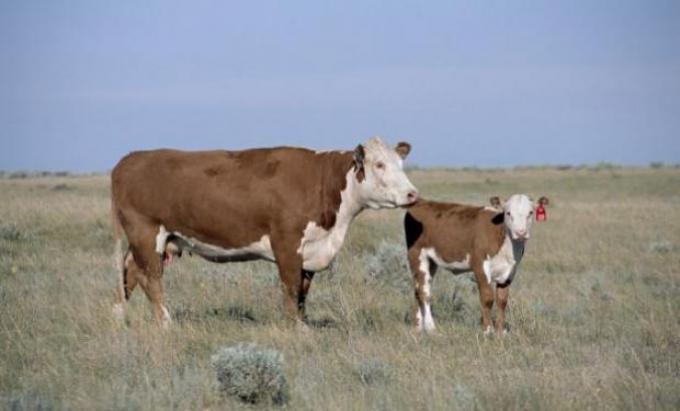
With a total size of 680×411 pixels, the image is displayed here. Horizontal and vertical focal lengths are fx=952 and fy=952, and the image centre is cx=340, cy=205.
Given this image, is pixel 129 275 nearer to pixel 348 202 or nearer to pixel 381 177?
pixel 348 202

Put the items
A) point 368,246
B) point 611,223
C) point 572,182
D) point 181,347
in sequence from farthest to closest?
point 572,182, point 611,223, point 368,246, point 181,347

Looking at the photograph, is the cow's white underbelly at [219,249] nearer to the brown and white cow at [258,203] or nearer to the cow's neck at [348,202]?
the brown and white cow at [258,203]

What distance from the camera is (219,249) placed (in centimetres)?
991

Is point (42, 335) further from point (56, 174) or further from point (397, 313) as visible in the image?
point (56, 174)

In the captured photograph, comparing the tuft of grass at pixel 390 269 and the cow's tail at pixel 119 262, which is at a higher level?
the cow's tail at pixel 119 262

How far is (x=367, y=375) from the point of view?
7.26 metres

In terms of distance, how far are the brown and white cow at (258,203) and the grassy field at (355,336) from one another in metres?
0.65

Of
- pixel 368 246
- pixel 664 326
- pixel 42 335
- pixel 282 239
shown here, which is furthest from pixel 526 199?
pixel 368 246

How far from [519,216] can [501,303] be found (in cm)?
93

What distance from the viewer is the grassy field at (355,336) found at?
6645mm

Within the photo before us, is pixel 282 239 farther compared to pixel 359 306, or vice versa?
pixel 359 306

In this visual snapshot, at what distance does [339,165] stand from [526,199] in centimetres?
197

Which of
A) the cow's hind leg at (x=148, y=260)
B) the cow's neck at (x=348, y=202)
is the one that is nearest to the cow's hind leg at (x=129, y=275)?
the cow's hind leg at (x=148, y=260)

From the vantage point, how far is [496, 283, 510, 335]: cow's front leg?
9.62 meters
